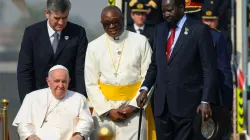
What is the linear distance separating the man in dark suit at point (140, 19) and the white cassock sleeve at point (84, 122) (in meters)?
2.98

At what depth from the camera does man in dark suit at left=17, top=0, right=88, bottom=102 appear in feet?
35.3

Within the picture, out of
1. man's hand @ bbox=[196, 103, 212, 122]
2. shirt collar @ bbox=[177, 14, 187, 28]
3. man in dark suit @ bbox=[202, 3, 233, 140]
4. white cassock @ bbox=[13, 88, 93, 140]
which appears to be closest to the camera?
man's hand @ bbox=[196, 103, 212, 122]

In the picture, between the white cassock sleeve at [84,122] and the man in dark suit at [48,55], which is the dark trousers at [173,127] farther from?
the man in dark suit at [48,55]

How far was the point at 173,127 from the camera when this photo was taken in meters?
9.97

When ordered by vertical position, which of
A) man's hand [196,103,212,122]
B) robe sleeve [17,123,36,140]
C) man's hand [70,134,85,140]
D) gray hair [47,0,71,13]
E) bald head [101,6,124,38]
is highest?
gray hair [47,0,71,13]

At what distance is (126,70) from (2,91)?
2610 mm

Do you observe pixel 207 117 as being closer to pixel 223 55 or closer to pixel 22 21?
pixel 223 55

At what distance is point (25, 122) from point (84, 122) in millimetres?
581

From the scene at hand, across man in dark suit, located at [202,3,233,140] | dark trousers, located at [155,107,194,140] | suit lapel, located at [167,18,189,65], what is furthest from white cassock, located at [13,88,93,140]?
man in dark suit, located at [202,3,233,140]

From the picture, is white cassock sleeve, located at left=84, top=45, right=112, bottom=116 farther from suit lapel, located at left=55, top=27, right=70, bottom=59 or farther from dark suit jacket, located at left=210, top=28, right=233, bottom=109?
dark suit jacket, located at left=210, top=28, right=233, bottom=109

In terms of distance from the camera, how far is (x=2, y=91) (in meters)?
12.5

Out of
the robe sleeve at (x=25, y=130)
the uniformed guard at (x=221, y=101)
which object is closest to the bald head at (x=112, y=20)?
the uniformed guard at (x=221, y=101)

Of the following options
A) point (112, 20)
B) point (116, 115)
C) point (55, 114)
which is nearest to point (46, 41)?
point (112, 20)

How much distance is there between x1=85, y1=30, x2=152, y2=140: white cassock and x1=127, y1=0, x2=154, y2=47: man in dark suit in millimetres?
2483
